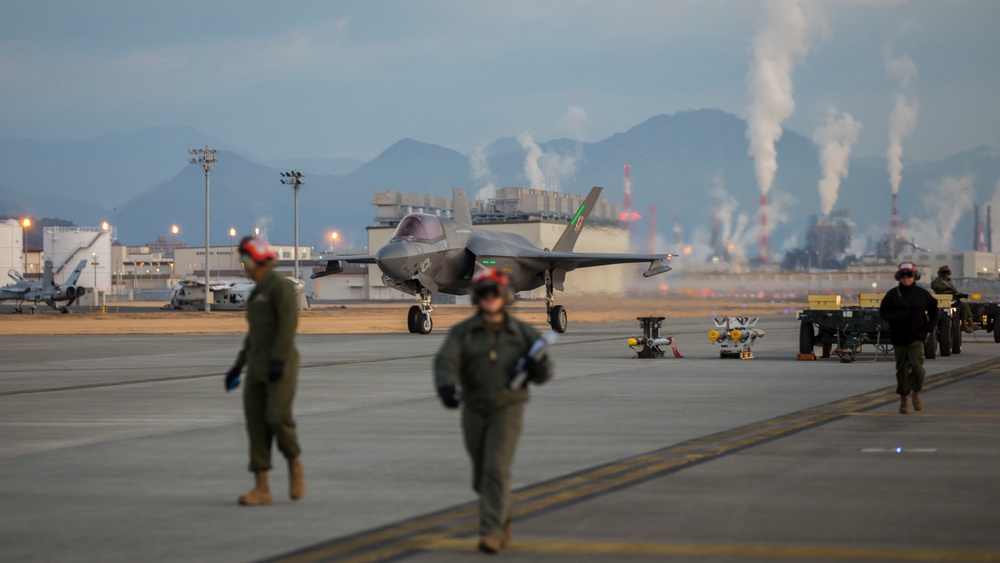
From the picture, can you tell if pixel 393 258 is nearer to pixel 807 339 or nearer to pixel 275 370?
pixel 807 339

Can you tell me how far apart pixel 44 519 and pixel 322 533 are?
7.08 feet

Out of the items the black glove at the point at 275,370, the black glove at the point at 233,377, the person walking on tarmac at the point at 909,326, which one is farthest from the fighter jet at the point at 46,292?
the black glove at the point at 275,370

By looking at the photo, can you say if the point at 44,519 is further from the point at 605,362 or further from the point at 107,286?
the point at 107,286

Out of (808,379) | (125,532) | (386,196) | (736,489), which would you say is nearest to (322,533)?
(125,532)

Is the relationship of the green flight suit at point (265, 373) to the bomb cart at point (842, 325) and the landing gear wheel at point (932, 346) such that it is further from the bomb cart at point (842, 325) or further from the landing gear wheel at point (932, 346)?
the landing gear wheel at point (932, 346)

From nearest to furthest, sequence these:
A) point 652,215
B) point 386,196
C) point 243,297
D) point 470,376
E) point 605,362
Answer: point 470,376 → point 605,362 → point 652,215 → point 243,297 → point 386,196

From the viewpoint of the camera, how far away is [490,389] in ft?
25.2

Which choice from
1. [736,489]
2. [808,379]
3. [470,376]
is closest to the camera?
[470,376]

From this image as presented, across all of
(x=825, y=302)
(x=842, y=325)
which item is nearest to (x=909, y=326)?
(x=842, y=325)

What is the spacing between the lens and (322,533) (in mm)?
8055

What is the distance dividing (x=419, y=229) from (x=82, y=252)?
12475 centimetres

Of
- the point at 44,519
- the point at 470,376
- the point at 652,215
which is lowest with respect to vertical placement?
the point at 44,519

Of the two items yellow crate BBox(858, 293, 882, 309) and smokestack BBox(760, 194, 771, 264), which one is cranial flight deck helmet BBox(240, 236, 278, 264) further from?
smokestack BBox(760, 194, 771, 264)

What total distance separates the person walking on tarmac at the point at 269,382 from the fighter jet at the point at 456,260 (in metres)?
29.7
